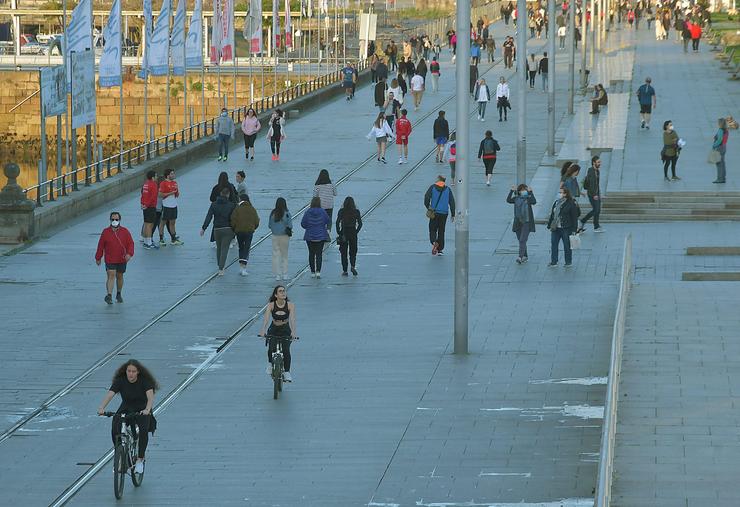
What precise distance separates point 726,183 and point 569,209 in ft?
26.9

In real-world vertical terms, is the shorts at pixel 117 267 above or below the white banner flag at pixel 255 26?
below

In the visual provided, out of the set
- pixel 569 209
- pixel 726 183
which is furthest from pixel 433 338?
pixel 726 183

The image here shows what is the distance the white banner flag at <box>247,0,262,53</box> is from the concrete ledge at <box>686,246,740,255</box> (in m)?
27.5

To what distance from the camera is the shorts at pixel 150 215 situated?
2830cm

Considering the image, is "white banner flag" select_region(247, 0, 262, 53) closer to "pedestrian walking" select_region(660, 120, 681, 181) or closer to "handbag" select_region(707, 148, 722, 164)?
"pedestrian walking" select_region(660, 120, 681, 181)

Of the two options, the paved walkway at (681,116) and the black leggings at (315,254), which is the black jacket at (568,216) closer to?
the black leggings at (315,254)

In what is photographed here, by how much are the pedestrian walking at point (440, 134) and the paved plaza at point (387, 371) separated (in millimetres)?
6630

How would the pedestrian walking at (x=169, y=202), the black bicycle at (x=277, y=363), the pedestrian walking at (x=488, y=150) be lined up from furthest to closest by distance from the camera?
the pedestrian walking at (x=488, y=150)
the pedestrian walking at (x=169, y=202)
the black bicycle at (x=277, y=363)

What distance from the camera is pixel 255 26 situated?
5453 centimetres

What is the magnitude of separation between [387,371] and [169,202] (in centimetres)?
1028

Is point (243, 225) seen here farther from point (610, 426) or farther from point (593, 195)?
point (610, 426)

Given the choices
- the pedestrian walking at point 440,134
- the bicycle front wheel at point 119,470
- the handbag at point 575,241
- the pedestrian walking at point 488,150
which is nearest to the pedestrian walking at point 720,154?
the pedestrian walking at point 488,150

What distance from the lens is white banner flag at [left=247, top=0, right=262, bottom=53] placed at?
5347cm

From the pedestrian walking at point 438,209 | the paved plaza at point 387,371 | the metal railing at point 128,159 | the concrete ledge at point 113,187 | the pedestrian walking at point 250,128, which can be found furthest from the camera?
the pedestrian walking at point 250,128
